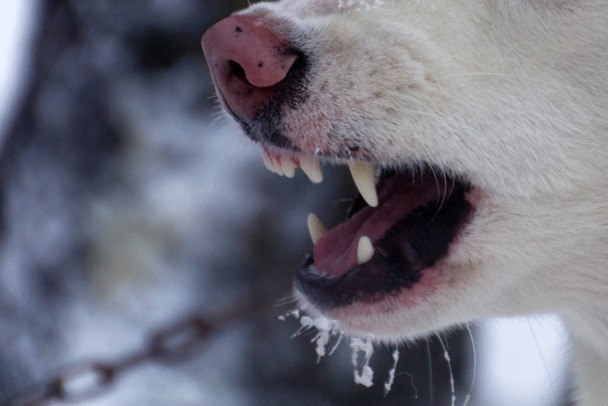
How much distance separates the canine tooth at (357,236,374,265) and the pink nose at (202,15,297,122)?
41 centimetres

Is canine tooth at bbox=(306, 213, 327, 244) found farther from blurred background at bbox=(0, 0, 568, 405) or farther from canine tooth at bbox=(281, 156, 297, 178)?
blurred background at bbox=(0, 0, 568, 405)

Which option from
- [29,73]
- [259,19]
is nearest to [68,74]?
[29,73]

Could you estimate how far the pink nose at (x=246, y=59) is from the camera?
1976mm

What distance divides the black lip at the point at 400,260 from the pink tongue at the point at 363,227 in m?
0.03

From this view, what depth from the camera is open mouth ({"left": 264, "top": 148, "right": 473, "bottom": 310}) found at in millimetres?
2225

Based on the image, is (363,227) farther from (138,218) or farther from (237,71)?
(138,218)

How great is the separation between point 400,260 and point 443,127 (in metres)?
0.37

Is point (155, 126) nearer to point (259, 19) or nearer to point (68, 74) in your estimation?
point (68, 74)

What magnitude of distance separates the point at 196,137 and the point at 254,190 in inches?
16.1

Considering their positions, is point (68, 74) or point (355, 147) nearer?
point (355, 147)

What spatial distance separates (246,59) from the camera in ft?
6.45

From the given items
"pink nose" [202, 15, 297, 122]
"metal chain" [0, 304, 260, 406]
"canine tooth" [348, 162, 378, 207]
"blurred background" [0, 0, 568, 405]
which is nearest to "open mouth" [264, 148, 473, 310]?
"canine tooth" [348, 162, 378, 207]

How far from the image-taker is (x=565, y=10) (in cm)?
209

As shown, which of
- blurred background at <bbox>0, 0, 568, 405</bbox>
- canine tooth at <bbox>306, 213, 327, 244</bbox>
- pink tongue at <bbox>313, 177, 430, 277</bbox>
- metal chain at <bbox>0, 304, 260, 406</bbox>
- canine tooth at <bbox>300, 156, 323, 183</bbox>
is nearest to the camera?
canine tooth at <bbox>300, 156, 323, 183</bbox>
